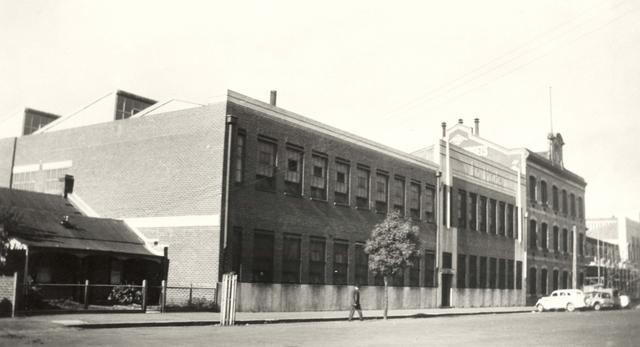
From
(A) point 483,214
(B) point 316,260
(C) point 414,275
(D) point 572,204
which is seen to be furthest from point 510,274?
(B) point 316,260

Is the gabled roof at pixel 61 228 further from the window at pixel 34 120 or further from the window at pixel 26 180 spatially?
the window at pixel 34 120

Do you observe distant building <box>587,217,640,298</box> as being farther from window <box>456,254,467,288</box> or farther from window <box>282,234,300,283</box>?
window <box>282,234,300,283</box>

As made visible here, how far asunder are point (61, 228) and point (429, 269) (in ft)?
75.1

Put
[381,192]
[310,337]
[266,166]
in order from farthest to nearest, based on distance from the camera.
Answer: [381,192] < [266,166] < [310,337]

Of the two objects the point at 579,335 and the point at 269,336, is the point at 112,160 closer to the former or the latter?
the point at 269,336

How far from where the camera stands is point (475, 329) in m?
22.8

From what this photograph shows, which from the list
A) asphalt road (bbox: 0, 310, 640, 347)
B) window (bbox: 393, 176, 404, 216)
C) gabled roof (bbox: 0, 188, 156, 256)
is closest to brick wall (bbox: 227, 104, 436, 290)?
window (bbox: 393, 176, 404, 216)

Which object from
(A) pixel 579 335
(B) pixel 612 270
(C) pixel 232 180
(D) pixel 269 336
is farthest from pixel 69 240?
(B) pixel 612 270

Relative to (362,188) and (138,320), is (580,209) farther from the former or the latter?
(138,320)

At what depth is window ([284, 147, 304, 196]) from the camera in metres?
31.6

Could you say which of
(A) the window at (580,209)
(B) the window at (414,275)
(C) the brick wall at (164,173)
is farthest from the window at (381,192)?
(A) the window at (580,209)

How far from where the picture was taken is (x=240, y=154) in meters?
29.4

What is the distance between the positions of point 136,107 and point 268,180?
10351 millimetres

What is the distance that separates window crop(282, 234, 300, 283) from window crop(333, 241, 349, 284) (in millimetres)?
2911
